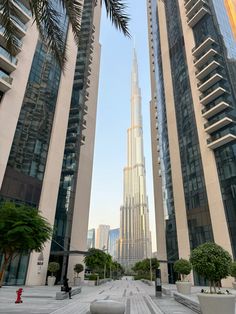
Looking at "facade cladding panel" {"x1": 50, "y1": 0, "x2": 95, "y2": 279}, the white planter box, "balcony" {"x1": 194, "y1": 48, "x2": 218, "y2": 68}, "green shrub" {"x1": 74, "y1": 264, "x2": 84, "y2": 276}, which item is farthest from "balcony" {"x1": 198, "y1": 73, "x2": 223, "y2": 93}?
the white planter box

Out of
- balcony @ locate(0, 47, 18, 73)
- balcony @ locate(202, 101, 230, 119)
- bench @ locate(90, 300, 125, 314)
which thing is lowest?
bench @ locate(90, 300, 125, 314)

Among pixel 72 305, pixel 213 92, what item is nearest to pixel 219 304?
pixel 72 305

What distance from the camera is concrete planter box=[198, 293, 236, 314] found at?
9.30 m

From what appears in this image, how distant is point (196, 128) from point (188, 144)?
3.32m

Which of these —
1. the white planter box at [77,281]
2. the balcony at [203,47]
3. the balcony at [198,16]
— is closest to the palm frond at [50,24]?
the white planter box at [77,281]

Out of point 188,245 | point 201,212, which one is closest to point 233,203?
point 201,212

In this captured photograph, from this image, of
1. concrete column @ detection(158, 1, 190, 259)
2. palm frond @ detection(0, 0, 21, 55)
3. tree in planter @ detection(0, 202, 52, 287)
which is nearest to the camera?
palm frond @ detection(0, 0, 21, 55)

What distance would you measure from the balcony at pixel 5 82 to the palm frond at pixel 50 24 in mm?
25184

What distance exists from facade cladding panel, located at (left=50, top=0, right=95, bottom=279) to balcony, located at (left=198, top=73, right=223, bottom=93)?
22.2 meters

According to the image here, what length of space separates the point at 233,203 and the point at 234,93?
19.1 m

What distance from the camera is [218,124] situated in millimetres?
41344

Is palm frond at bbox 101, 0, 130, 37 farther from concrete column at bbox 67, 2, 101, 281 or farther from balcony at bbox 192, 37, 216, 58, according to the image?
balcony at bbox 192, 37, 216, 58

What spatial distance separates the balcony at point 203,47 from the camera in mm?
47500

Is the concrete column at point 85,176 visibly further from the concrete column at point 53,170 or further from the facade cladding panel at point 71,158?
the concrete column at point 53,170
